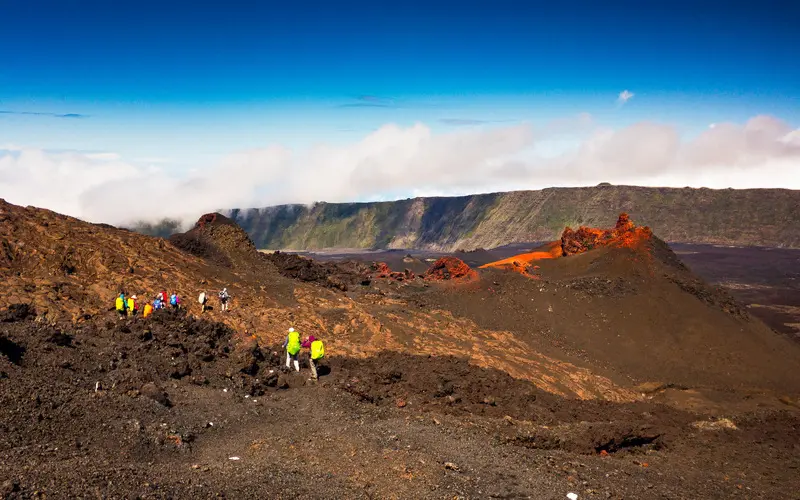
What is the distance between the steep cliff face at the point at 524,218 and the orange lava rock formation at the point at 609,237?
82.5 metres

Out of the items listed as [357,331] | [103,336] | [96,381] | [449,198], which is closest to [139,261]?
[103,336]

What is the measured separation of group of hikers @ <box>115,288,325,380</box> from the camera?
16.1m

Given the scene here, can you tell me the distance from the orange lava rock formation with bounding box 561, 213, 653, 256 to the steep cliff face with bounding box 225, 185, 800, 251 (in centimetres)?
8253

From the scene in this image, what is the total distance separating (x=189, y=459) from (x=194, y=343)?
709 centimetres

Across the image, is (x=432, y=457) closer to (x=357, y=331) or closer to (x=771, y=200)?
(x=357, y=331)

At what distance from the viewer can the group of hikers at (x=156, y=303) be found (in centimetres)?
1753

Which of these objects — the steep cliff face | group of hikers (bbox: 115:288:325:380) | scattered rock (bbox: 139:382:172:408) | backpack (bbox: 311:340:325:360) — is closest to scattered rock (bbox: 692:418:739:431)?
backpack (bbox: 311:340:325:360)

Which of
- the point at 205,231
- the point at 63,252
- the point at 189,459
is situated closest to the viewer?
the point at 189,459

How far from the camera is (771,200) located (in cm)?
11325

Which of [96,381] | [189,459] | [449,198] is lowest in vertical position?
[189,459]

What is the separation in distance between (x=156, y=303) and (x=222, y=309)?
8.81ft

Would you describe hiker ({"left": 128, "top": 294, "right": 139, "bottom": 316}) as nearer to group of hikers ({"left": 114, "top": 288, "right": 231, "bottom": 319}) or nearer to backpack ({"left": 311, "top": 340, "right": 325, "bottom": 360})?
group of hikers ({"left": 114, "top": 288, "right": 231, "bottom": 319})

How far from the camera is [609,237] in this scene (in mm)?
40562

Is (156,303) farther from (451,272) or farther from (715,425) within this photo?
(451,272)
